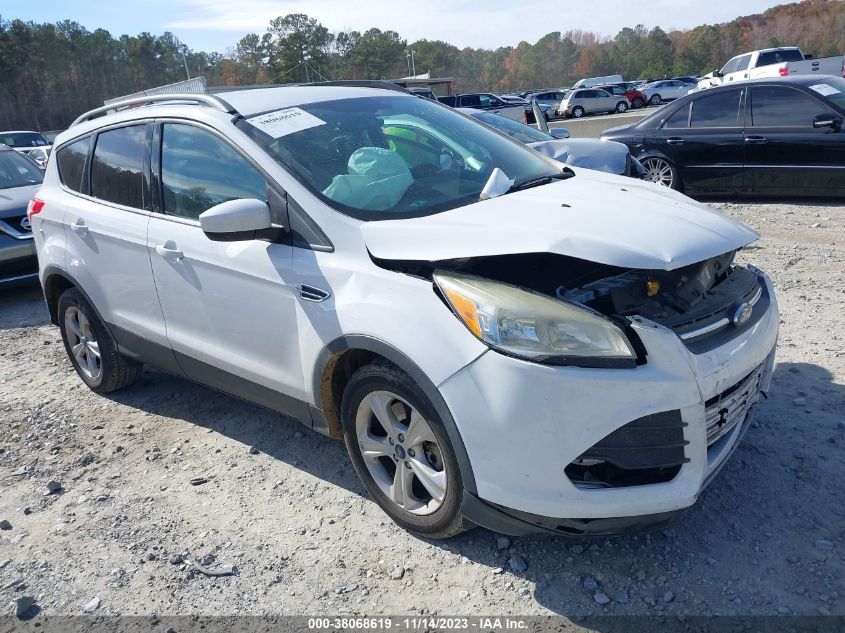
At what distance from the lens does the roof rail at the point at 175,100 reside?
3.53 metres

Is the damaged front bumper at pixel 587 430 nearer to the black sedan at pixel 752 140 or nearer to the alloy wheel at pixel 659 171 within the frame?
the black sedan at pixel 752 140

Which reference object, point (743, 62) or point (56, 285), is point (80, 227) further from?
point (743, 62)

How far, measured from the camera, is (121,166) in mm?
4086

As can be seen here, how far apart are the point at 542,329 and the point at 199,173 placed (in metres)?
2.08

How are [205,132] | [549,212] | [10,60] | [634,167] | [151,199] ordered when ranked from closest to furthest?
[549,212], [205,132], [151,199], [634,167], [10,60]

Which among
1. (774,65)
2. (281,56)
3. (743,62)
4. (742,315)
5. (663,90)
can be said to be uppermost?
(281,56)

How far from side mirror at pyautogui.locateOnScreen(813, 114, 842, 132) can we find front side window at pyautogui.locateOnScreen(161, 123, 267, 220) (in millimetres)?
7148

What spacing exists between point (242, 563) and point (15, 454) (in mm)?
2069

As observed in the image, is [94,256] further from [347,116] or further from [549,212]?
[549,212]

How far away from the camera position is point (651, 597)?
8.30 feet

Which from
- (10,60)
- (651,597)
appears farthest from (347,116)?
(10,60)

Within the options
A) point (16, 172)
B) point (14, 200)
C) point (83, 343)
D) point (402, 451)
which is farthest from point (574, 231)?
point (16, 172)

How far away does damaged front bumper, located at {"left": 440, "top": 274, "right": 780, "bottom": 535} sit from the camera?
7.64 ft

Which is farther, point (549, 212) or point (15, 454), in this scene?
point (15, 454)
